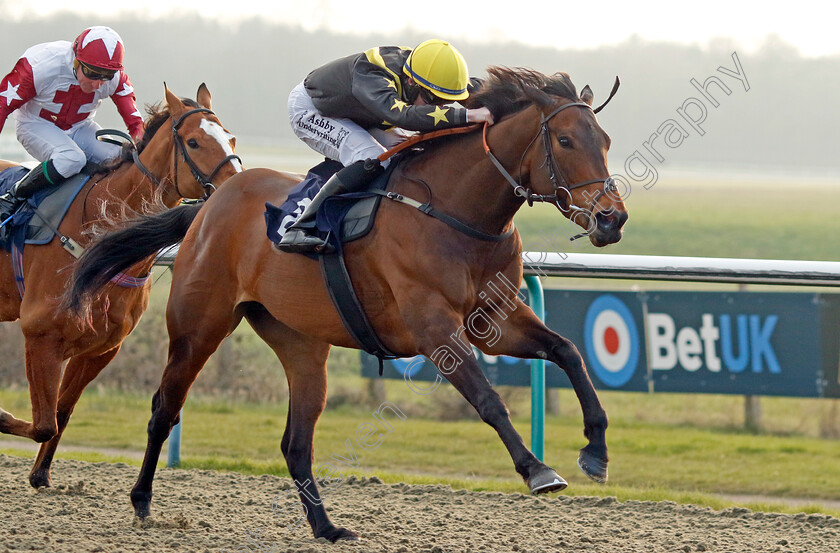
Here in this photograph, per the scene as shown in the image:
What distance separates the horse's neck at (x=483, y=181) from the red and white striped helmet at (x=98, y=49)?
1.90m

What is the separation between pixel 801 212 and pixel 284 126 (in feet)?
176

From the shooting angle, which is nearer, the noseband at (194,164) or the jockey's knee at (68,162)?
the noseband at (194,164)

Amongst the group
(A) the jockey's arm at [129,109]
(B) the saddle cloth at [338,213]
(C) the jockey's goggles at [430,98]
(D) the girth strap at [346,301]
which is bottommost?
(D) the girth strap at [346,301]

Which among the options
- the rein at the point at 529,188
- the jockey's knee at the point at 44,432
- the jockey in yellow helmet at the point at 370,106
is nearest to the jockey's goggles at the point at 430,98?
the jockey in yellow helmet at the point at 370,106

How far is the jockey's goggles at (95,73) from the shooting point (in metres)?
4.53

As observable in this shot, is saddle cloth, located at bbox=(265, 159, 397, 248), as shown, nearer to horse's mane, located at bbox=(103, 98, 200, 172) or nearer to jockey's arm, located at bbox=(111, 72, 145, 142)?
horse's mane, located at bbox=(103, 98, 200, 172)

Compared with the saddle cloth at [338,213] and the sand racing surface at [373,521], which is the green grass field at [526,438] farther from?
the saddle cloth at [338,213]

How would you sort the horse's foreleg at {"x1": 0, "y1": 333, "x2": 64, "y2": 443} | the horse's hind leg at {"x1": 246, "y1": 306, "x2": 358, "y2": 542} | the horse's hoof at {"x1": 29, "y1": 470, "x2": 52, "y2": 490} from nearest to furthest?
the horse's hind leg at {"x1": 246, "y1": 306, "x2": 358, "y2": 542} → the horse's foreleg at {"x1": 0, "y1": 333, "x2": 64, "y2": 443} → the horse's hoof at {"x1": 29, "y1": 470, "x2": 52, "y2": 490}

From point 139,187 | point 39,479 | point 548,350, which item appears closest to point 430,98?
point 548,350

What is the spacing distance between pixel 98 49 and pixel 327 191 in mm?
1586

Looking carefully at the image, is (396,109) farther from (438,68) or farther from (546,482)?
(546,482)

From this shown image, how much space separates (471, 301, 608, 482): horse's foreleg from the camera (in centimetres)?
323

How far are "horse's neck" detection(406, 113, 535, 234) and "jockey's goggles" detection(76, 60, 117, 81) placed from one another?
192 cm

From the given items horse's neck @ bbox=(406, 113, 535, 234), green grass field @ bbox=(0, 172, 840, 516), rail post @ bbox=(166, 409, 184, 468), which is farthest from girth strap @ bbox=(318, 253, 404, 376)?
rail post @ bbox=(166, 409, 184, 468)
